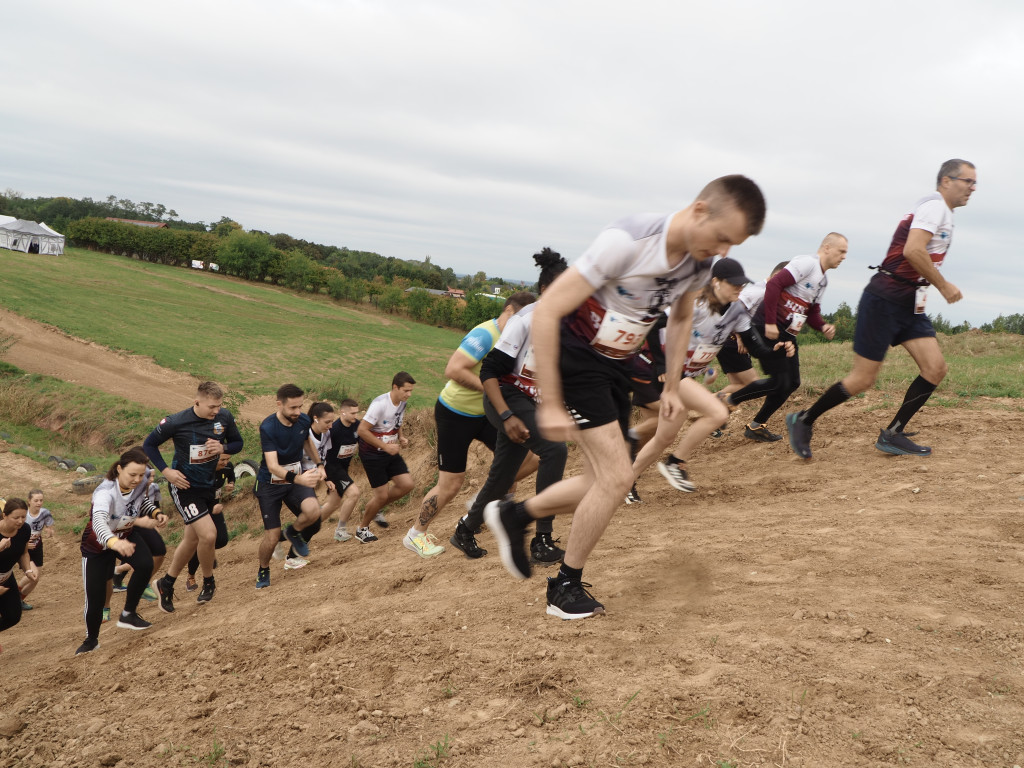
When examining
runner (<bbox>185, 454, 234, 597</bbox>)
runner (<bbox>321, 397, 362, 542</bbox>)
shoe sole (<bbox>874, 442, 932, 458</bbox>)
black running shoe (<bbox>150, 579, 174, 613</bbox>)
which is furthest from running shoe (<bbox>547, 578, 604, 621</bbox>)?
runner (<bbox>321, 397, 362, 542</bbox>)

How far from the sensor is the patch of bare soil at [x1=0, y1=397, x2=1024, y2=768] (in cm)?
274

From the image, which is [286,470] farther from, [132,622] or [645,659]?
[645,659]

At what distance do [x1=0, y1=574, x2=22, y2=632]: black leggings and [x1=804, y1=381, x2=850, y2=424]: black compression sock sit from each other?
757 centimetres

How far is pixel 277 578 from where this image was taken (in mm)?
7520

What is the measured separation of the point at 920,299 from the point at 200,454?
6574 millimetres

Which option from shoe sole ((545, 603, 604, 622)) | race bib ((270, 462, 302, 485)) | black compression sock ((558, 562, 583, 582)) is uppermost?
black compression sock ((558, 562, 583, 582))

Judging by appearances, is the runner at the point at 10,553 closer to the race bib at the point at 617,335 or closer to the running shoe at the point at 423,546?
the running shoe at the point at 423,546

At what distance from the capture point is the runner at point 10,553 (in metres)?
6.53

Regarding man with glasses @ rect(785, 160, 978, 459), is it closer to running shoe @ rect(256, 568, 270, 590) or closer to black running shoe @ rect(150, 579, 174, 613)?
running shoe @ rect(256, 568, 270, 590)

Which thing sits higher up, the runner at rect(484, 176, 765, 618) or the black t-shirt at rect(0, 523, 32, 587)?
the runner at rect(484, 176, 765, 618)

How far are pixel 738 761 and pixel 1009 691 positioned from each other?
46.4 inches

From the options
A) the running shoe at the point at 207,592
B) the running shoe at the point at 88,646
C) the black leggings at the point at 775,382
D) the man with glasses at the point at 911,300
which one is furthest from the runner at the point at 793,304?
the running shoe at the point at 88,646

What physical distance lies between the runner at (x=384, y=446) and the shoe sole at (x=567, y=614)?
437 cm

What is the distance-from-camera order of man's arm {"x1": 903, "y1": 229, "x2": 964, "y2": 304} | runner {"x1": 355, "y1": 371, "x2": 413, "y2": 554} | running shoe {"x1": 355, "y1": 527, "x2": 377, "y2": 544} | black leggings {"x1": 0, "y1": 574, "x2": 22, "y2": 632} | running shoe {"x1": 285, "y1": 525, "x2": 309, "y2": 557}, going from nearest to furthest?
1. man's arm {"x1": 903, "y1": 229, "x2": 964, "y2": 304}
2. black leggings {"x1": 0, "y1": 574, "x2": 22, "y2": 632}
3. running shoe {"x1": 285, "y1": 525, "x2": 309, "y2": 557}
4. runner {"x1": 355, "y1": 371, "x2": 413, "y2": 554}
5. running shoe {"x1": 355, "y1": 527, "x2": 377, "y2": 544}
